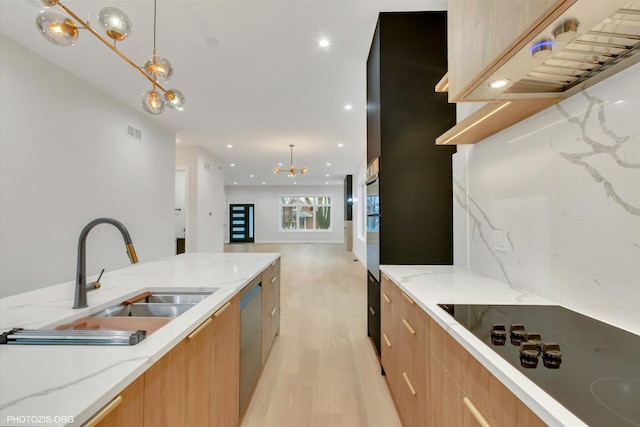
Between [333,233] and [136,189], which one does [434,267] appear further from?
[333,233]

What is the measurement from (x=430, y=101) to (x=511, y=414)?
7.04ft

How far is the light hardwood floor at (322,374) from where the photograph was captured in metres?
1.79

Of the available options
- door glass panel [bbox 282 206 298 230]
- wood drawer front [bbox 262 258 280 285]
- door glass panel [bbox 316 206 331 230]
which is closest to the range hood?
wood drawer front [bbox 262 258 280 285]

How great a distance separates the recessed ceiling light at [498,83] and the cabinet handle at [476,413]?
3.83 ft

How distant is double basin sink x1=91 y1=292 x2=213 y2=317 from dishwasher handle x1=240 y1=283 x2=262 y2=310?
0.25 m

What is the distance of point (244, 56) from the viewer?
2826 millimetres

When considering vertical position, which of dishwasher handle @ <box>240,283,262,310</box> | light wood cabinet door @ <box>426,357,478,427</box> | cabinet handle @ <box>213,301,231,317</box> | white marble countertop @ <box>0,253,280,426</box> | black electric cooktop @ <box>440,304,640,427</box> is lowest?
light wood cabinet door @ <box>426,357,478,427</box>

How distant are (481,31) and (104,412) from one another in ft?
5.33

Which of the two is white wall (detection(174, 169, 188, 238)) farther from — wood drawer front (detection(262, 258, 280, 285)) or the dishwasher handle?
the dishwasher handle

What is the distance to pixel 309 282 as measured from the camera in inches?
212

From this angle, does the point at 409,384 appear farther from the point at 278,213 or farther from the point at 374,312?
the point at 278,213

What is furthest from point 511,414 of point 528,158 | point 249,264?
point 249,264

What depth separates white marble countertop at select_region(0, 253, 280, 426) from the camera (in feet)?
1.80

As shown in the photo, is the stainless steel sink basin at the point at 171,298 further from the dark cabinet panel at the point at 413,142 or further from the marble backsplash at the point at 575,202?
the marble backsplash at the point at 575,202
